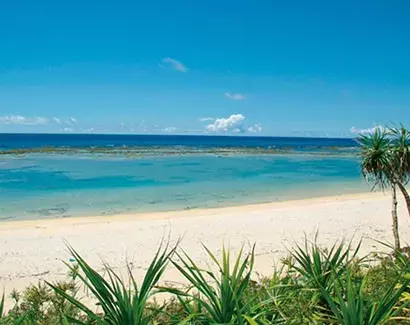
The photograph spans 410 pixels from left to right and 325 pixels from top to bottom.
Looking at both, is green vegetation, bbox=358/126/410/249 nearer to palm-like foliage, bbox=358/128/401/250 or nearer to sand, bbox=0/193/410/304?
palm-like foliage, bbox=358/128/401/250

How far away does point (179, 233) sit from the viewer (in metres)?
11.1

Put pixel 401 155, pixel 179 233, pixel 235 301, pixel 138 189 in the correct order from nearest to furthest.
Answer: pixel 235 301, pixel 401 155, pixel 179 233, pixel 138 189

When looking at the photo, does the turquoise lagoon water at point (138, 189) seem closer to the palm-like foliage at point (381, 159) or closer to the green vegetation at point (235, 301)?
the palm-like foliage at point (381, 159)

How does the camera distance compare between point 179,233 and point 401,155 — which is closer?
point 401,155

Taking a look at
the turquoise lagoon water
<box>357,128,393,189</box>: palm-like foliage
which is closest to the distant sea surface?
the turquoise lagoon water

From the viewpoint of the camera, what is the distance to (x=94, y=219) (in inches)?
547

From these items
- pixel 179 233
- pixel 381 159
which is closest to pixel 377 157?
pixel 381 159

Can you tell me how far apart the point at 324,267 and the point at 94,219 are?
39.2 ft

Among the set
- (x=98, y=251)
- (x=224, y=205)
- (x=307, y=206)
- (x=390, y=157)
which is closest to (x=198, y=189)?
(x=224, y=205)

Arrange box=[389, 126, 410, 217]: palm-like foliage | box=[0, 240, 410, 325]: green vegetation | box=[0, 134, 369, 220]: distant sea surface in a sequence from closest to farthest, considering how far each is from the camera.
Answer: box=[0, 240, 410, 325]: green vegetation < box=[389, 126, 410, 217]: palm-like foliage < box=[0, 134, 369, 220]: distant sea surface

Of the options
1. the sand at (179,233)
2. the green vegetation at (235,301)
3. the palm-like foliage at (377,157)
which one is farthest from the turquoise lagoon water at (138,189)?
the green vegetation at (235,301)

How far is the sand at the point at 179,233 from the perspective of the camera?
8.58 m

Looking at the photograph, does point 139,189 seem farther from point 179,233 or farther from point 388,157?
point 388,157

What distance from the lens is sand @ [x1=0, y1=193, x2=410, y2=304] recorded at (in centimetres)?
858
